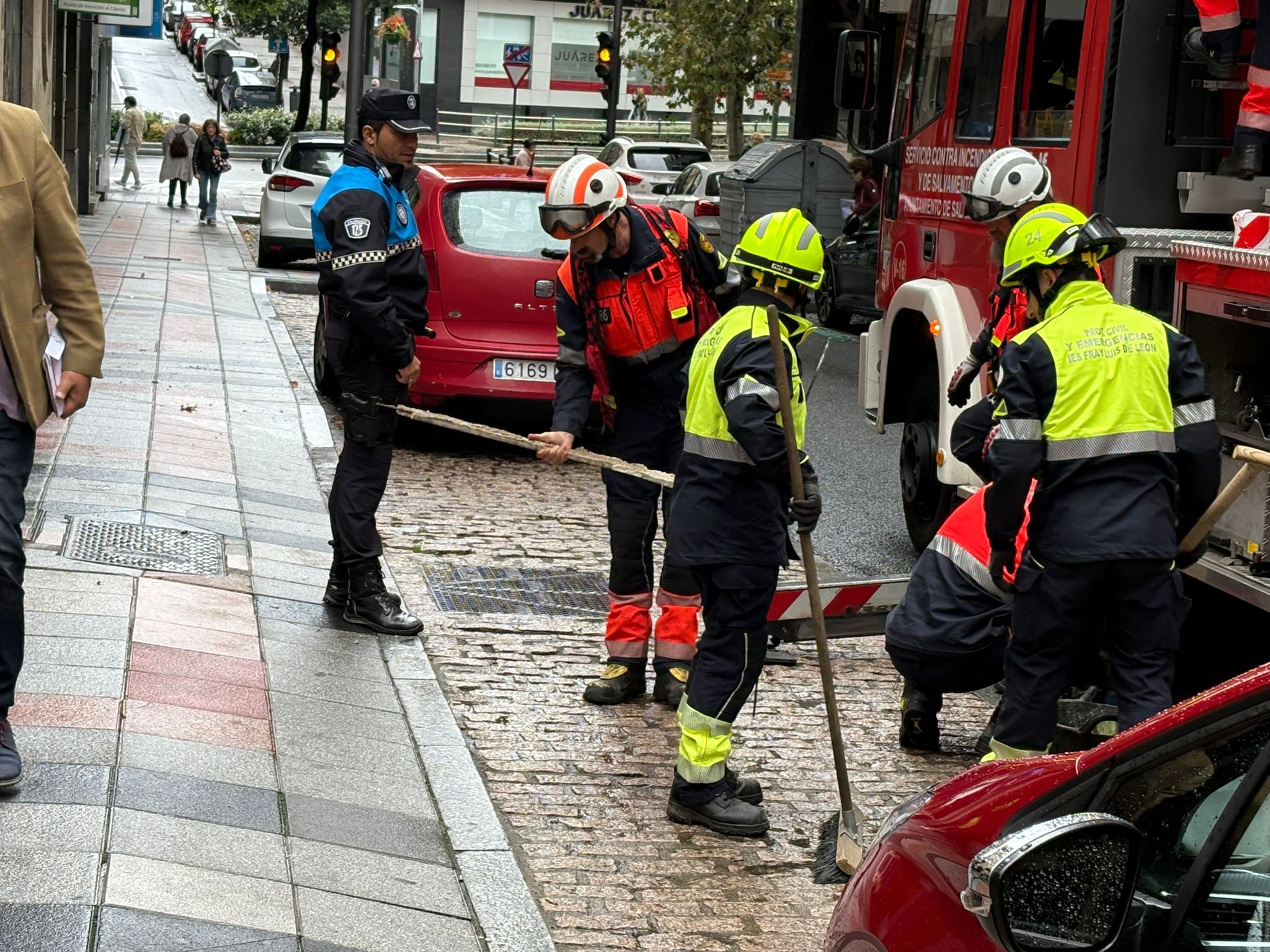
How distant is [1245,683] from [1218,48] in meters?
4.58

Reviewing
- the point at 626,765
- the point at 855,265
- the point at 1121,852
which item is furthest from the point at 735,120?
the point at 1121,852

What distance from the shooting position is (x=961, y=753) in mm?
6066

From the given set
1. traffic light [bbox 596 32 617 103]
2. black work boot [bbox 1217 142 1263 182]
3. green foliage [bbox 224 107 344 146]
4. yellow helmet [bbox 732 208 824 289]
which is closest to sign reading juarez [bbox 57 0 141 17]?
traffic light [bbox 596 32 617 103]

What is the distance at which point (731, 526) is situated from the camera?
511 centimetres

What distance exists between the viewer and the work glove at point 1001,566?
5.25 metres

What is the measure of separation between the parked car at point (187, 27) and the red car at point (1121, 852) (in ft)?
268

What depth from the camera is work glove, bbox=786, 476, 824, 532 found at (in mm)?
4926

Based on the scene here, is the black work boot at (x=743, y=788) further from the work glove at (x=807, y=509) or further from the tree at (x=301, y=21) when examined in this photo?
the tree at (x=301, y=21)

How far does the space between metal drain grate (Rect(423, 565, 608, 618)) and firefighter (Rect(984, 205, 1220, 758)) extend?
2908 mm

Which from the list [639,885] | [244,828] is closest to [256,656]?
[244,828]

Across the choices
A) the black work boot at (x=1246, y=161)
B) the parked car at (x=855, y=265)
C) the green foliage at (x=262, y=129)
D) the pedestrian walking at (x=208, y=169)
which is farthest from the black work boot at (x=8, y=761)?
the green foliage at (x=262, y=129)

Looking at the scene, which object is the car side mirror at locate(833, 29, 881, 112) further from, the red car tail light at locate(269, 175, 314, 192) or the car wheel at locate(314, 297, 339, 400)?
the red car tail light at locate(269, 175, 314, 192)

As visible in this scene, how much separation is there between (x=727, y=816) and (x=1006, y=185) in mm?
3141

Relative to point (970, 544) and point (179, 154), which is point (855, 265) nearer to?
point (970, 544)
